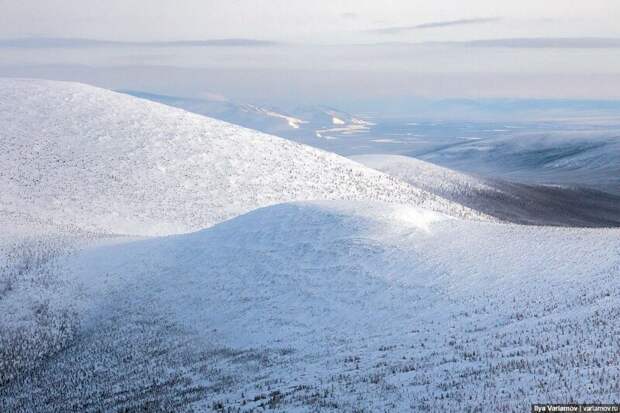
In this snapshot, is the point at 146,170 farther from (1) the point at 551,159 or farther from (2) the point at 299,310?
(1) the point at 551,159

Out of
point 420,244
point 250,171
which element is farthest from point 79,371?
point 250,171

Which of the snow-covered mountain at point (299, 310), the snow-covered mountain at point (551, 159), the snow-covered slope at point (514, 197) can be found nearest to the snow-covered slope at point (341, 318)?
the snow-covered mountain at point (299, 310)

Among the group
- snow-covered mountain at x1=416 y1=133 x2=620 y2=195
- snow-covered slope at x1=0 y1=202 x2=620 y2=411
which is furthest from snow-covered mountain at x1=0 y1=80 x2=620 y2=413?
snow-covered mountain at x1=416 y1=133 x2=620 y2=195

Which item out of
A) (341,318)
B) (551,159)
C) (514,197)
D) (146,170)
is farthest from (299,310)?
(551,159)

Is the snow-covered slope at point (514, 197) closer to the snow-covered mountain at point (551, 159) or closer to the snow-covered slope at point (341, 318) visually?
the snow-covered mountain at point (551, 159)

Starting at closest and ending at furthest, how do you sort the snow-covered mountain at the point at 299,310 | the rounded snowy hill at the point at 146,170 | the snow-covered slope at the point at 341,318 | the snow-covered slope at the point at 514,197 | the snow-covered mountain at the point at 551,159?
1. the snow-covered slope at the point at 341,318
2. the snow-covered mountain at the point at 299,310
3. the rounded snowy hill at the point at 146,170
4. the snow-covered slope at the point at 514,197
5. the snow-covered mountain at the point at 551,159

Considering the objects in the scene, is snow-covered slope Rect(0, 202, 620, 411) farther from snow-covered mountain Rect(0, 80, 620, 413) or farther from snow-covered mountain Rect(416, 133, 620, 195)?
snow-covered mountain Rect(416, 133, 620, 195)

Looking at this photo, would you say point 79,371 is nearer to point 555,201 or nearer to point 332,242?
point 332,242
